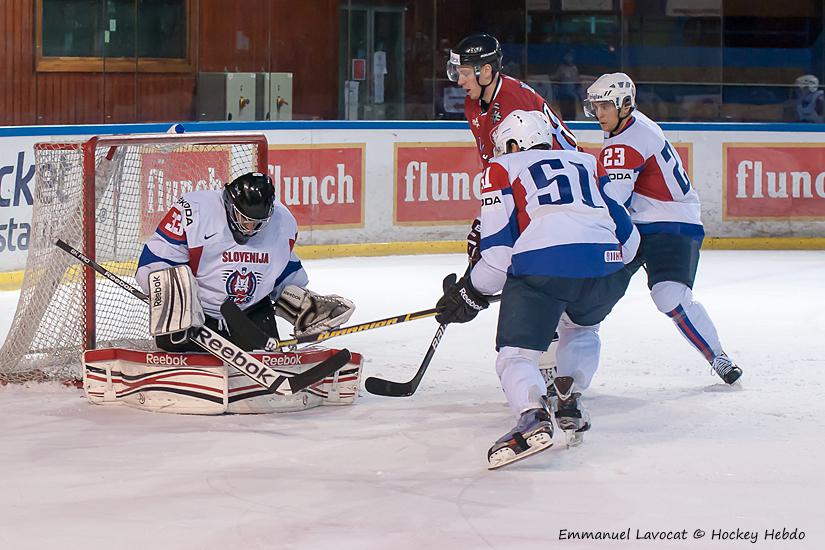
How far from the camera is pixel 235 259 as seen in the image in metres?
4.22

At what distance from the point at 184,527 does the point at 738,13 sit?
807 centimetres

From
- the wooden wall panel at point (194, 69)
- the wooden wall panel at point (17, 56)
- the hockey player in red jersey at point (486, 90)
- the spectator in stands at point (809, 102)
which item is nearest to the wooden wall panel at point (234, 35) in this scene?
the wooden wall panel at point (194, 69)

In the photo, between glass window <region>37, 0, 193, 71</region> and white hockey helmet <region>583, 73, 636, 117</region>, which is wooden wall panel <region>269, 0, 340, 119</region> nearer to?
glass window <region>37, 0, 193, 71</region>

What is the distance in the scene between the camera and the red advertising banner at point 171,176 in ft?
17.8

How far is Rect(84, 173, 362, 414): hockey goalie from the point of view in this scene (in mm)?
4035

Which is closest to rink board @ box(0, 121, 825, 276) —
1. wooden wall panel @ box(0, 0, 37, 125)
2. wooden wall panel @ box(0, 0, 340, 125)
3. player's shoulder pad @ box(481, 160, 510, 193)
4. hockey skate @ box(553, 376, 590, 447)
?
wooden wall panel @ box(0, 0, 340, 125)

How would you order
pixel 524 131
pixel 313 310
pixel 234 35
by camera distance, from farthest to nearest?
pixel 234 35 < pixel 313 310 < pixel 524 131

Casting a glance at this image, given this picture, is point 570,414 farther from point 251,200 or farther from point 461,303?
point 251,200

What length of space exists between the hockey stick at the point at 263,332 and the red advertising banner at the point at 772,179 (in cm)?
511

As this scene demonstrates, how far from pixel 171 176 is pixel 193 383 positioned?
1988mm

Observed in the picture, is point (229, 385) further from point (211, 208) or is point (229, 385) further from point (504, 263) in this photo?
point (504, 263)

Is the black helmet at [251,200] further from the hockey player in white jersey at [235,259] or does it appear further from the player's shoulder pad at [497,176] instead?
the player's shoulder pad at [497,176]

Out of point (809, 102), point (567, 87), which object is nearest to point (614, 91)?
point (567, 87)

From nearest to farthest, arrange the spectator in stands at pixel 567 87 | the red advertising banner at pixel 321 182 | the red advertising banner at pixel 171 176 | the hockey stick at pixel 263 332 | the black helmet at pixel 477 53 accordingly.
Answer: the hockey stick at pixel 263 332, the black helmet at pixel 477 53, the red advertising banner at pixel 171 176, the red advertising banner at pixel 321 182, the spectator in stands at pixel 567 87
